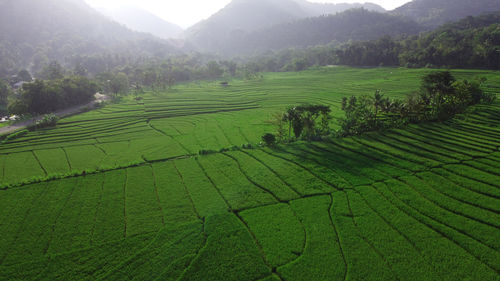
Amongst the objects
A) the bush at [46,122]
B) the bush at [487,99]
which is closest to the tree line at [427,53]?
the bush at [487,99]

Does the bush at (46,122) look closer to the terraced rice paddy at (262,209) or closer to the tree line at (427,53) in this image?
the terraced rice paddy at (262,209)

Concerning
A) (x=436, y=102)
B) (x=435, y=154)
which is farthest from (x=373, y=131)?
(x=436, y=102)

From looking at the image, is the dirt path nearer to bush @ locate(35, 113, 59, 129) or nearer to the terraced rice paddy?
bush @ locate(35, 113, 59, 129)

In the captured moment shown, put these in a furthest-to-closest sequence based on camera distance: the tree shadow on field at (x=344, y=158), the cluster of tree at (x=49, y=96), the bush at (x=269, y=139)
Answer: the cluster of tree at (x=49, y=96)
the bush at (x=269, y=139)
the tree shadow on field at (x=344, y=158)

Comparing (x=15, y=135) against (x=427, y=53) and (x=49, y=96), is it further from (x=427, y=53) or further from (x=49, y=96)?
(x=427, y=53)

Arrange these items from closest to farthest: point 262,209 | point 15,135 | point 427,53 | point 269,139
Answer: point 262,209 < point 269,139 < point 15,135 < point 427,53

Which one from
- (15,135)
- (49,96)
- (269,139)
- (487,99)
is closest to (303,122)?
(269,139)
